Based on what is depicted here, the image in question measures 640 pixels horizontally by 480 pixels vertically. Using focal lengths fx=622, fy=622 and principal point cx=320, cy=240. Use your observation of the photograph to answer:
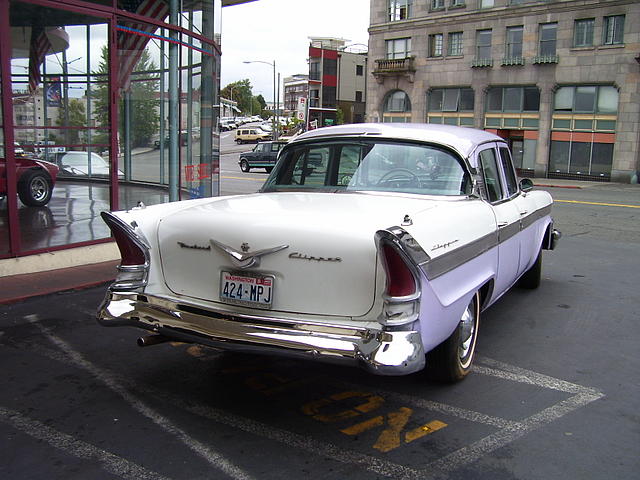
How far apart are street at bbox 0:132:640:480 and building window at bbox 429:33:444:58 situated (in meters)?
35.1

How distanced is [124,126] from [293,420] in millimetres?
6792

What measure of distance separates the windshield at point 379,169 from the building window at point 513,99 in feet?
106

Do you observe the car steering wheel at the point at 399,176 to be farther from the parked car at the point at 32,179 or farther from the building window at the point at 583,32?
the building window at the point at 583,32

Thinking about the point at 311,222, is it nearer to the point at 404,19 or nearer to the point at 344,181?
the point at 344,181

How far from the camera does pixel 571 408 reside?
4.02m

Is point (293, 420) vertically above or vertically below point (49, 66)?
below

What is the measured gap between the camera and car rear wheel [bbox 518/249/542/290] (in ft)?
23.3

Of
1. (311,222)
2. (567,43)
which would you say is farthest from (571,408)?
(567,43)

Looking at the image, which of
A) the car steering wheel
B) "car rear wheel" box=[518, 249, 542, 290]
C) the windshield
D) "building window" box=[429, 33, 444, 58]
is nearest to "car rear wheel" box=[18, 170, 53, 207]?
the windshield

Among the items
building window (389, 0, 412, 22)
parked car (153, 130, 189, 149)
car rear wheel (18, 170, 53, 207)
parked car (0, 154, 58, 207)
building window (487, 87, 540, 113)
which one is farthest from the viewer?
building window (389, 0, 412, 22)

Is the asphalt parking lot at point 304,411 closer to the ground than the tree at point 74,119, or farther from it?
closer to the ground

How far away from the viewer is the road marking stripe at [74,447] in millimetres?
3154

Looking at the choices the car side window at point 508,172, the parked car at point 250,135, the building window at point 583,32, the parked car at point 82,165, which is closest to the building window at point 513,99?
the building window at point 583,32

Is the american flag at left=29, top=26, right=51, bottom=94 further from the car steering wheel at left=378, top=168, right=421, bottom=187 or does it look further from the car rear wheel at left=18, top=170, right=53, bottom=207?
the car steering wheel at left=378, top=168, right=421, bottom=187
